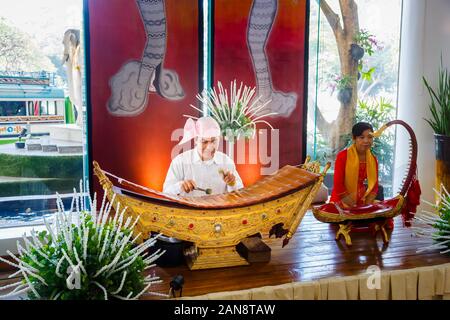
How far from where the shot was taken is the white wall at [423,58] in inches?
212

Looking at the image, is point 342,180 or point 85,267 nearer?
point 85,267

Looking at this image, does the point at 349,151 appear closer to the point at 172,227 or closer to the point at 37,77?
the point at 172,227

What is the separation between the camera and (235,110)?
15.4 feet

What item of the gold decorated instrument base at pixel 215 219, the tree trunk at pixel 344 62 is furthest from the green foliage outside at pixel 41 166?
the tree trunk at pixel 344 62

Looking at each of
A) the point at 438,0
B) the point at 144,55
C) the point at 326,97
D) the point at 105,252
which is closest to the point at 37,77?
the point at 144,55

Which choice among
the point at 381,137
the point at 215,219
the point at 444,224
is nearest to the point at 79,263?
the point at 215,219

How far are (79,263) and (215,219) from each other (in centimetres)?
106

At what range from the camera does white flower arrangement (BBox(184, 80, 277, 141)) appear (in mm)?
4676

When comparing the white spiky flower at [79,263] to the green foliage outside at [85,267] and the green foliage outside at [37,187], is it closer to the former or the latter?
Answer: the green foliage outside at [85,267]

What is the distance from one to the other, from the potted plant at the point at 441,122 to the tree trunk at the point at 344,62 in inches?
33.2

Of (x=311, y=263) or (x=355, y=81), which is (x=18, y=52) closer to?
(x=311, y=263)

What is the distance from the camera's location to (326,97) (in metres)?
5.64
